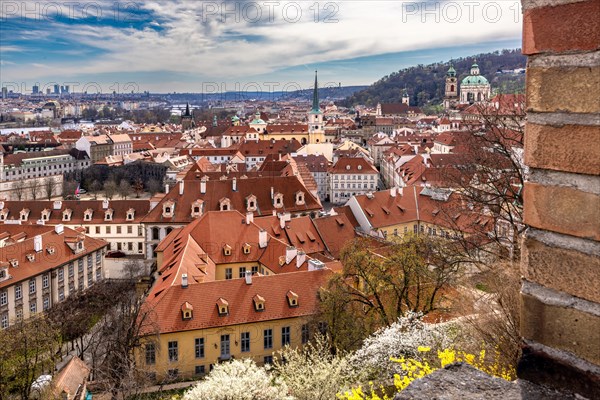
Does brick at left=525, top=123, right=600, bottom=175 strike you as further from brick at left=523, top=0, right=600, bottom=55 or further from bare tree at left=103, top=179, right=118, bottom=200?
bare tree at left=103, top=179, right=118, bottom=200

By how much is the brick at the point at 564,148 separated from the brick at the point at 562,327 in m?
0.52

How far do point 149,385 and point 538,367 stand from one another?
20.4 meters

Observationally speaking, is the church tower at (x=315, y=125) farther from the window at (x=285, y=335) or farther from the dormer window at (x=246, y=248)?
the window at (x=285, y=335)

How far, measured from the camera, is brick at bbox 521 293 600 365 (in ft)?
6.36

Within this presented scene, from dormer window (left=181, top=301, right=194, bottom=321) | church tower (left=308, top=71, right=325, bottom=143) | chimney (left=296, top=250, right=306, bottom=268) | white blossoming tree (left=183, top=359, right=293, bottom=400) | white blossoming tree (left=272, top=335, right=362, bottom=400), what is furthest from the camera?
church tower (left=308, top=71, right=325, bottom=143)

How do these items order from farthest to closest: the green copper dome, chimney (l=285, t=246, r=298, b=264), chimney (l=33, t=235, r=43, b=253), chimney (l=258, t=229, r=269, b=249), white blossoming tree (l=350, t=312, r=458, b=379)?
1. the green copper dome
2. chimney (l=33, t=235, r=43, b=253)
3. chimney (l=258, t=229, r=269, b=249)
4. chimney (l=285, t=246, r=298, b=264)
5. white blossoming tree (l=350, t=312, r=458, b=379)

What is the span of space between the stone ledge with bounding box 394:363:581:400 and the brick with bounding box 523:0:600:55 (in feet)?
4.22

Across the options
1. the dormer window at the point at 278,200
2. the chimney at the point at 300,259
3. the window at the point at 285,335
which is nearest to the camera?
the window at the point at 285,335

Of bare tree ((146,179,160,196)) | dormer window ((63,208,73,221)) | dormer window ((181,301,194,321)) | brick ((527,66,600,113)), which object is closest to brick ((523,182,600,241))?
brick ((527,66,600,113))

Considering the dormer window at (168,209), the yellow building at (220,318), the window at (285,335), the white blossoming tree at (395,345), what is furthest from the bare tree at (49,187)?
the white blossoming tree at (395,345)

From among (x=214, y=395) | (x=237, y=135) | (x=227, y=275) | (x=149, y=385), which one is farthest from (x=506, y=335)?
(x=237, y=135)

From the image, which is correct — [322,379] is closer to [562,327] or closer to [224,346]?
[224,346]

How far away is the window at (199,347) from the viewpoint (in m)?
22.7

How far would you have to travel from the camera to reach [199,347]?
74.6 feet
